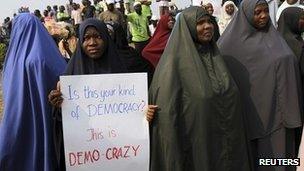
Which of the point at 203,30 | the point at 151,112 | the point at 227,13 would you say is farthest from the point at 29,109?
the point at 227,13

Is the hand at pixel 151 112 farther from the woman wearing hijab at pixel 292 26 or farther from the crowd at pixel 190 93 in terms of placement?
the woman wearing hijab at pixel 292 26

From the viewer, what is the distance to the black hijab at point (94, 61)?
3.41 m

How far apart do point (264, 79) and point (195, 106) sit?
79 centimetres

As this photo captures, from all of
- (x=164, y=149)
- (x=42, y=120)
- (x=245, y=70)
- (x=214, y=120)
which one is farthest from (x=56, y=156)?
(x=245, y=70)

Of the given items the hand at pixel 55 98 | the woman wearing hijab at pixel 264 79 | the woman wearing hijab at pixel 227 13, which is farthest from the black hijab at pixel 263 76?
the woman wearing hijab at pixel 227 13

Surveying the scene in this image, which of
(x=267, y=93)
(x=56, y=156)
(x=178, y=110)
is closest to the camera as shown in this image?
(x=178, y=110)

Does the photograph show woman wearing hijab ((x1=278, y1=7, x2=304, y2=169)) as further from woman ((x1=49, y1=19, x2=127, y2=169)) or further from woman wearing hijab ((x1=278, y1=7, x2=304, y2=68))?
woman ((x1=49, y1=19, x2=127, y2=169))

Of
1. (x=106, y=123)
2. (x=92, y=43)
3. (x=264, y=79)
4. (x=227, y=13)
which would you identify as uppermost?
(x=227, y=13)

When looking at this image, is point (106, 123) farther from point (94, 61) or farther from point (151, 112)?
point (94, 61)

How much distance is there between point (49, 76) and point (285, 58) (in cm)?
181

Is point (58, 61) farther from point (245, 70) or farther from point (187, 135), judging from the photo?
point (245, 70)

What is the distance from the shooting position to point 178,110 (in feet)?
10.7

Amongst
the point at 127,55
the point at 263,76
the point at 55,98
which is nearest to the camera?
the point at 55,98

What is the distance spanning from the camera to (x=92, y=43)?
338 cm
